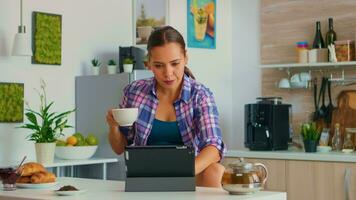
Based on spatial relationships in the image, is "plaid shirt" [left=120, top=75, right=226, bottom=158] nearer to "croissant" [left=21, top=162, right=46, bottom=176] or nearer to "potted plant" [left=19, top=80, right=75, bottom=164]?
"croissant" [left=21, top=162, right=46, bottom=176]

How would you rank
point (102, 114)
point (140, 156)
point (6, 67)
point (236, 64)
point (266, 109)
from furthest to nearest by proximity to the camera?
point (236, 64) < point (266, 109) < point (102, 114) < point (6, 67) < point (140, 156)

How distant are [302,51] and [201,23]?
874 millimetres

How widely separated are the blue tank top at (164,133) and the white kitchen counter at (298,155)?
1.98 metres

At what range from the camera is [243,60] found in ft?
18.6

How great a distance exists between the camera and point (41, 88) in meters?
4.48

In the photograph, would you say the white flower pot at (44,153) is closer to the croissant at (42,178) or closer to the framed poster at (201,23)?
the croissant at (42,178)

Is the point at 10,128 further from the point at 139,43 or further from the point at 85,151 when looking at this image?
the point at 139,43

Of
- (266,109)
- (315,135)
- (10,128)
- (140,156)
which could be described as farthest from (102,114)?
(140,156)

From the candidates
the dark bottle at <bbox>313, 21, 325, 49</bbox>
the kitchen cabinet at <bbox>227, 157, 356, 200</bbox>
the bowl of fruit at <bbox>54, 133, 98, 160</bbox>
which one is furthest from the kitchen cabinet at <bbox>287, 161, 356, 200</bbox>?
the bowl of fruit at <bbox>54, 133, 98, 160</bbox>

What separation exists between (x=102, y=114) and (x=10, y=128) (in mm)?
645

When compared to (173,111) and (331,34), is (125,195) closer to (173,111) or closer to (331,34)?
(173,111)

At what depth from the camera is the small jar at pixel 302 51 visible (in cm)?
510

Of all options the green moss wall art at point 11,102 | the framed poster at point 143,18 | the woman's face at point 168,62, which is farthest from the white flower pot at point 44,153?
the woman's face at point 168,62

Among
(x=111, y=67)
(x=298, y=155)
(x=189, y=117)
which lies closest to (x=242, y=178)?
(x=189, y=117)
